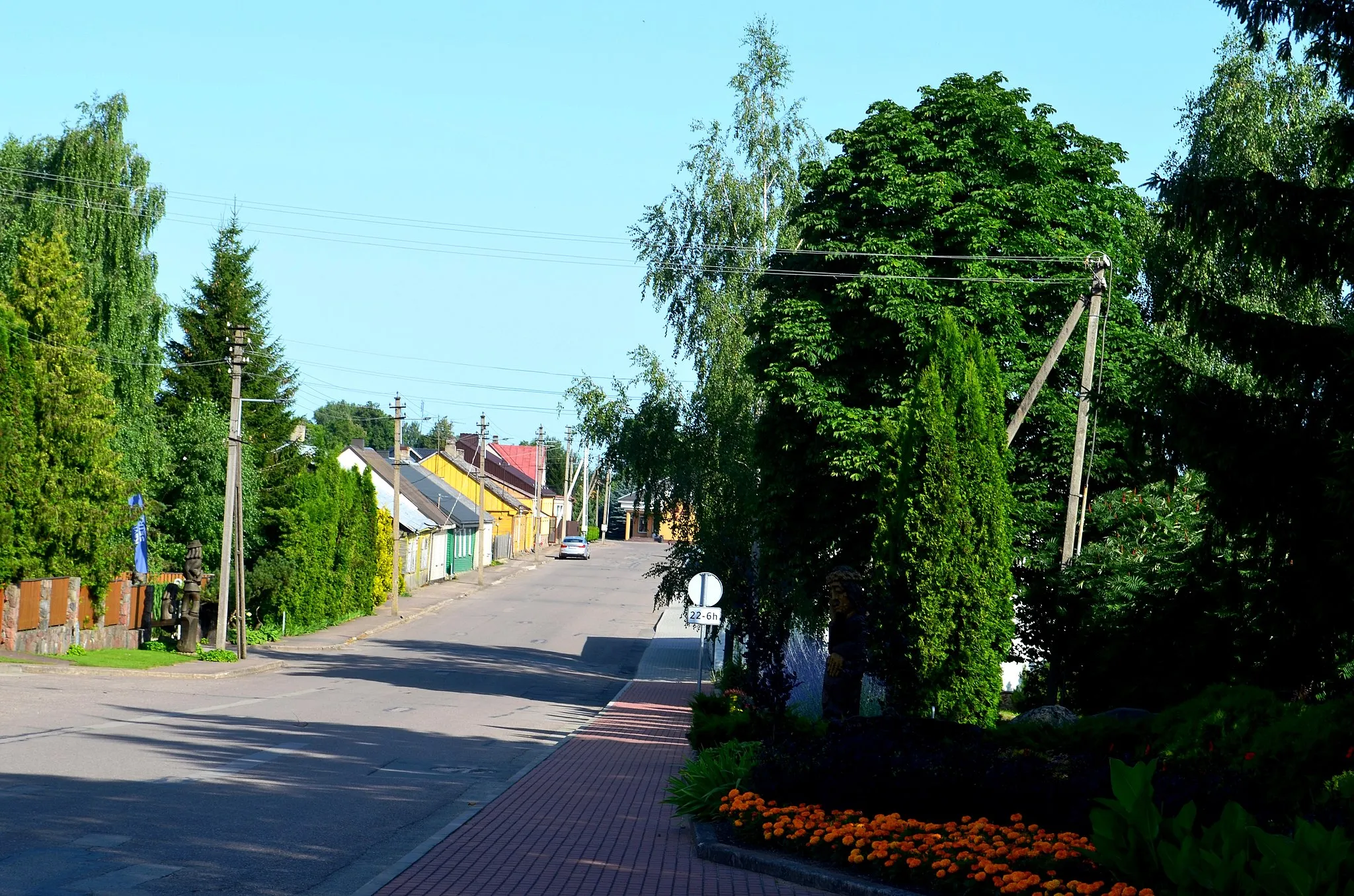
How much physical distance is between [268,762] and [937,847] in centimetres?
931

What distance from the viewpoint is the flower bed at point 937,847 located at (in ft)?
26.6

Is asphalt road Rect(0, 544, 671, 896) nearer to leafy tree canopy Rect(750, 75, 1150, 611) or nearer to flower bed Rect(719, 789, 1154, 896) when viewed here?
flower bed Rect(719, 789, 1154, 896)

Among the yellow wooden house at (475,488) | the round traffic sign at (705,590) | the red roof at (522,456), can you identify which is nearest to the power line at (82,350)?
the round traffic sign at (705,590)

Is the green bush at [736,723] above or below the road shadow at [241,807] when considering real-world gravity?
above

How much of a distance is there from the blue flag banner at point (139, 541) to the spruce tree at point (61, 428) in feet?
4.02

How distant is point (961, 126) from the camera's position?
22.3 m

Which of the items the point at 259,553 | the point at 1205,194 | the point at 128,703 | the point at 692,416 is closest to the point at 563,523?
the point at 259,553

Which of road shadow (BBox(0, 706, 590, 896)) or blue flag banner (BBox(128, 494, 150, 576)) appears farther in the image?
blue flag banner (BBox(128, 494, 150, 576))

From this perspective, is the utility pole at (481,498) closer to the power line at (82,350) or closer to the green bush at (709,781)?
the power line at (82,350)

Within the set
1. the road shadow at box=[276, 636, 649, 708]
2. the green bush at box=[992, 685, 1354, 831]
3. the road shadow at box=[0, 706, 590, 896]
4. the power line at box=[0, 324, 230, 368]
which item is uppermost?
the power line at box=[0, 324, 230, 368]

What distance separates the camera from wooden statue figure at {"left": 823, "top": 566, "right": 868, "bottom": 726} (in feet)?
45.2

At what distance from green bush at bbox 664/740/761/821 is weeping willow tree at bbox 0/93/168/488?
24.5 meters

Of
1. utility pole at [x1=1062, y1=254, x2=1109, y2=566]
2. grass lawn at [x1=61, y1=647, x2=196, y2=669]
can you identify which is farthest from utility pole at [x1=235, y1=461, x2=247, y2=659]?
utility pole at [x1=1062, y1=254, x2=1109, y2=566]

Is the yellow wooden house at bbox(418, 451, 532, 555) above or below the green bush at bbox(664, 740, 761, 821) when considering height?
above
